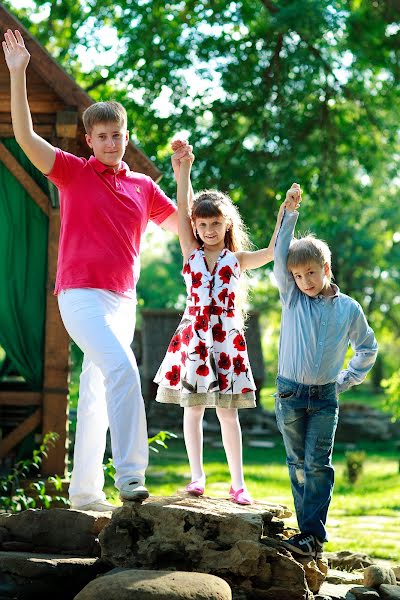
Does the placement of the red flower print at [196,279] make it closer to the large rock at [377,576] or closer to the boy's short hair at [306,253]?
the boy's short hair at [306,253]

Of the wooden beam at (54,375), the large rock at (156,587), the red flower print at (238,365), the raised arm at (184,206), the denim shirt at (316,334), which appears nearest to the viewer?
the large rock at (156,587)

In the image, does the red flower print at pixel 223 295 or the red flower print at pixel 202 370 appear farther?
the red flower print at pixel 223 295

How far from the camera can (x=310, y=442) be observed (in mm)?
5285

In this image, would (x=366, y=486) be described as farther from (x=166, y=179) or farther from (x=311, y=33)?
(x=311, y=33)

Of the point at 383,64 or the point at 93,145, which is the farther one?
the point at 383,64

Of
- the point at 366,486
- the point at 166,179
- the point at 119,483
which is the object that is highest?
the point at 166,179

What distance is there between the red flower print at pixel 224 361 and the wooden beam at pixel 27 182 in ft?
11.5

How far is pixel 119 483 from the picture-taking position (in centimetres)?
514

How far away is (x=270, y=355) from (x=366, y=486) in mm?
35005

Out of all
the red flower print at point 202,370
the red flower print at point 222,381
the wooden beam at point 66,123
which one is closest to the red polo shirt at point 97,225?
the red flower print at point 202,370

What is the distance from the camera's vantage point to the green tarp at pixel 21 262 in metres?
8.55

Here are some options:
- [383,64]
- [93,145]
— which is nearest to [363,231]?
[383,64]

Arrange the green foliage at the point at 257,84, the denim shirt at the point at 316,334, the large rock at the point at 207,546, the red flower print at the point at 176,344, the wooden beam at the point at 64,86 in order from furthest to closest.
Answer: the green foliage at the point at 257,84 → the wooden beam at the point at 64,86 → the red flower print at the point at 176,344 → the denim shirt at the point at 316,334 → the large rock at the point at 207,546

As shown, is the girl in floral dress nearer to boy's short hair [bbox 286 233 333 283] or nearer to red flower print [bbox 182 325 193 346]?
red flower print [bbox 182 325 193 346]
